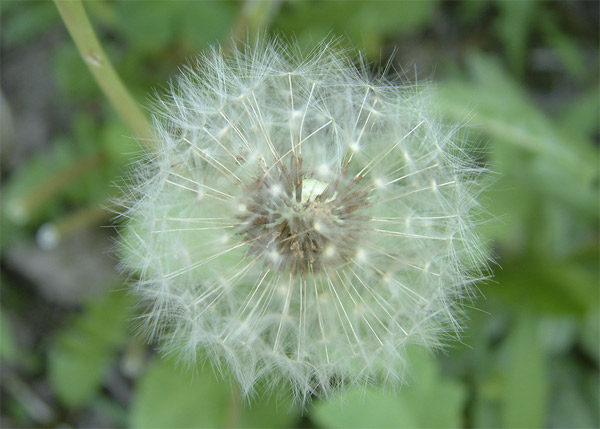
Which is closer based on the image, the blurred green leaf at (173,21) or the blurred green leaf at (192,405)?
the blurred green leaf at (192,405)

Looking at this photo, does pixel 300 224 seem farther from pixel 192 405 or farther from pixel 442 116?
pixel 192 405

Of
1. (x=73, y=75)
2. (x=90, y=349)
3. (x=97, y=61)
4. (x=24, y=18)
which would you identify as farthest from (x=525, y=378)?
(x=24, y=18)

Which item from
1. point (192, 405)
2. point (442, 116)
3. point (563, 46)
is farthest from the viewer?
point (563, 46)

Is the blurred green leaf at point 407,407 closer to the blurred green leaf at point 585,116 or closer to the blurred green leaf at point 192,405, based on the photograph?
the blurred green leaf at point 192,405

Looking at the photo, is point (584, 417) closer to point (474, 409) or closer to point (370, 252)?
point (474, 409)

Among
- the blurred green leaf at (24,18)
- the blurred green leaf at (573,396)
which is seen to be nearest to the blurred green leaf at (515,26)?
the blurred green leaf at (573,396)

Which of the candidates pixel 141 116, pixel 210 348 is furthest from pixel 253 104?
pixel 210 348
